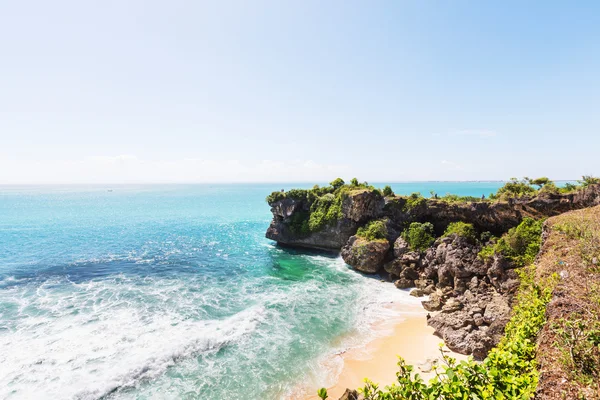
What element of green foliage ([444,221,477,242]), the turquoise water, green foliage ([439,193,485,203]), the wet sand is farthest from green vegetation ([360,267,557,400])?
→ green foliage ([439,193,485,203])

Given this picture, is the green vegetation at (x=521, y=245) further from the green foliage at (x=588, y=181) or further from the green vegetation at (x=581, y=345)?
the green vegetation at (x=581, y=345)

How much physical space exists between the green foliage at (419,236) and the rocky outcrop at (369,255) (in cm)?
258

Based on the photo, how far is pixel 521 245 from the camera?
2306 cm

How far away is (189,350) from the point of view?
17359 millimetres

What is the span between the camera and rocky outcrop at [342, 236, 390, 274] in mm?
30531

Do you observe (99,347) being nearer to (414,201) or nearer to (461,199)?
(414,201)

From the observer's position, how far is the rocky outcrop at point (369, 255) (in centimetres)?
3053

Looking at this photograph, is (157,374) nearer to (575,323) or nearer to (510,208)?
(575,323)

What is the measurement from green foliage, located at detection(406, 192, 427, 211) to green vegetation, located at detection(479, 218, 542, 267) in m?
10.2

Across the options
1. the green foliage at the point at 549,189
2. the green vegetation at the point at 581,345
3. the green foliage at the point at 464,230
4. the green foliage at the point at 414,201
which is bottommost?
the green foliage at the point at 464,230

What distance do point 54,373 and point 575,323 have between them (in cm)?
2353

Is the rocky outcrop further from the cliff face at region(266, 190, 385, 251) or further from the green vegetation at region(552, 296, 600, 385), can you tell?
the green vegetation at region(552, 296, 600, 385)

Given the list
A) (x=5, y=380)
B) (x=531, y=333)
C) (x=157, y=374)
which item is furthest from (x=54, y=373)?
(x=531, y=333)

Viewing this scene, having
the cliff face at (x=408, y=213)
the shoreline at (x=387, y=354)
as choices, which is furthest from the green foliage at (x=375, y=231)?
the shoreline at (x=387, y=354)
